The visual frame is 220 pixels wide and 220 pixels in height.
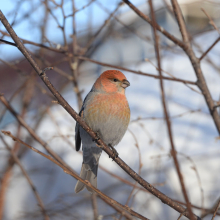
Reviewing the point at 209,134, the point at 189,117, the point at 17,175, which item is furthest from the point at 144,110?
the point at 17,175

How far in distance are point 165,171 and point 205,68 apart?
2.58 m

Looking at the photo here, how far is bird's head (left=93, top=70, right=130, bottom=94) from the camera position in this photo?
278 centimetres

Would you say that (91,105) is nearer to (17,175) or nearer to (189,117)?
(17,175)

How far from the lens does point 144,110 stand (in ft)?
17.0

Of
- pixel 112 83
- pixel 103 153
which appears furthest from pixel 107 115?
pixel 103 153

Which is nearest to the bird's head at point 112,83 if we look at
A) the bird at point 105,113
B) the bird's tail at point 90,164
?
the bird at point 105,113

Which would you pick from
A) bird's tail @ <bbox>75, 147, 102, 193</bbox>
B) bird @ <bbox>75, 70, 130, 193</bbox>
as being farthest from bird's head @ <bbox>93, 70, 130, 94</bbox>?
bird's tail @ <bbox>75, 147, 102, 193</bbox>

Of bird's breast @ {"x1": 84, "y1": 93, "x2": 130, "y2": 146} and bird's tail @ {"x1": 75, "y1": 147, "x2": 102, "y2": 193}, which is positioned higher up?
bird's breast @ {"x1": 84, "y1": 93, "x2": 130, "y2": 146}

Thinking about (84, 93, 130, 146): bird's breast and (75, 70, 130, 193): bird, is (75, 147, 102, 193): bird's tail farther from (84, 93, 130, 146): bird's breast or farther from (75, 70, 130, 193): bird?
(84, 93, 130, 146): bird's breast

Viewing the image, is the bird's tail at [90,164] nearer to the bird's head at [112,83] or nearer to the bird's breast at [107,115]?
the bird's breast at [107,115]

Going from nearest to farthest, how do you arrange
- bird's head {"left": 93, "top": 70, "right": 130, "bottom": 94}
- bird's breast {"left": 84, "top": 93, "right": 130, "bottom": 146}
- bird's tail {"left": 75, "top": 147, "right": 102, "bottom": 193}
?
bird's breast {"left": 84, "top": 93, "right": 130, "bottom": 146}, bird's head {"left": 93, "top": 70, "right": 130, "bottom": 94}, bird's tail {"left": 75, "top": 147, "right": 102, "bottom": 193}

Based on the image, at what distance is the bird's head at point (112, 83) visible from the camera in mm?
2782

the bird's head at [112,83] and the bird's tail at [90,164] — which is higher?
the bird's head at [112,83]

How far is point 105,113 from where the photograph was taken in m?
2.61
